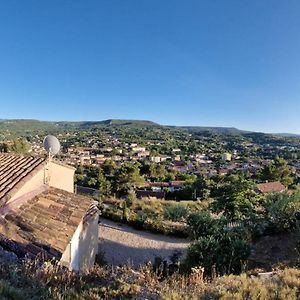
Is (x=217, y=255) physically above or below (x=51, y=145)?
below

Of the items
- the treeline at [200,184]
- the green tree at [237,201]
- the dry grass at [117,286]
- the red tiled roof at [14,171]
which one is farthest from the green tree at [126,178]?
the dry grass at [117,286]

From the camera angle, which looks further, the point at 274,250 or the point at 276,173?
the point at 276,173

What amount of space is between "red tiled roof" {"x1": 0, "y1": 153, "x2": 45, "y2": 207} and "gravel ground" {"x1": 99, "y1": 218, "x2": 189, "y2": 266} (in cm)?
481

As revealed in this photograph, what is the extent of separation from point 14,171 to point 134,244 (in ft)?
24.0

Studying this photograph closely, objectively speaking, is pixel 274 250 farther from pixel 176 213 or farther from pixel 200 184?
pixel 200 184

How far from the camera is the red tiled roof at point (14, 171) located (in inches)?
266

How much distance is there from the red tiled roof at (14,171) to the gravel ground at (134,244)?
4808 millimetres

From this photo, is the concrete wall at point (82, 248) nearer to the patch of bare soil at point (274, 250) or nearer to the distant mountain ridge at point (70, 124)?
the patch of bare soil at point (274, 250)

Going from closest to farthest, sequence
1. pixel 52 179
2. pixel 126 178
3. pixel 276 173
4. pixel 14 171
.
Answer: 1. pixel 14 171
2. pixel 52 179
3. pixel 126 178
4. pixel 276 173

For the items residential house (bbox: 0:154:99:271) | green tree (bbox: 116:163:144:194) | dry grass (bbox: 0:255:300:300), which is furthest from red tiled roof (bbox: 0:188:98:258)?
green tree (bbox: 116:163:144:194)

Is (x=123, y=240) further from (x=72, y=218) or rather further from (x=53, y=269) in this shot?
(x=53, y=269)

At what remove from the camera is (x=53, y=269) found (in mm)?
4457

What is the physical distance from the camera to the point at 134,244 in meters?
14.0

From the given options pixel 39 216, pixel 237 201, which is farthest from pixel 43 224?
pixel 237 201
